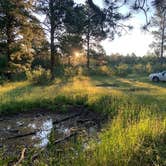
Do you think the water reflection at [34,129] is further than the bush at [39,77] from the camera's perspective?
No

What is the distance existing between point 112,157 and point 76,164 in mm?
752

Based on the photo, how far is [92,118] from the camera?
1354cm

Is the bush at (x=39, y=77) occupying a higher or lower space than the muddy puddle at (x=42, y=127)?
higher

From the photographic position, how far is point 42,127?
40.2 feet

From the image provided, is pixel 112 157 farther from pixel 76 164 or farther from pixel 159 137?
pixel 159 137

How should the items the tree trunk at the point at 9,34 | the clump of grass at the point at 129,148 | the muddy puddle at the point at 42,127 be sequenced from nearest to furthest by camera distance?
1. the clump of grass at the point at 129,148
2. the muddy puddle at the point at 42,127
3. the tree trunk at the point at 9,34

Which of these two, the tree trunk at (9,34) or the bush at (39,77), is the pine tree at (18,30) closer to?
the tree trunk at (9,34)

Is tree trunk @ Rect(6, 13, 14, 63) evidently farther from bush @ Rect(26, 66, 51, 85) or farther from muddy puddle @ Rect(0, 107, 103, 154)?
muddy puddle @ Rect(0, 107, 103, 154)

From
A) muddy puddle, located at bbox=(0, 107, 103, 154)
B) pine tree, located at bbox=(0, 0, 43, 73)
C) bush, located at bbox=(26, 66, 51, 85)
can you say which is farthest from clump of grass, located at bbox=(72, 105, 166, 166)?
pine tree, located at bbox=(0, 0, 43, 73)

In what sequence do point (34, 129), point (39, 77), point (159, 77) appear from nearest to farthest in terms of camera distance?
1. point (34, 129)
2. point (39, 77)
3. point (159, 77)

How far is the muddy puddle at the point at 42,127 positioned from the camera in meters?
10.2

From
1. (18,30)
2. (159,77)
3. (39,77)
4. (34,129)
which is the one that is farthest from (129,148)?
(159,77)

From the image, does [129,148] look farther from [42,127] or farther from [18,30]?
[18,30]

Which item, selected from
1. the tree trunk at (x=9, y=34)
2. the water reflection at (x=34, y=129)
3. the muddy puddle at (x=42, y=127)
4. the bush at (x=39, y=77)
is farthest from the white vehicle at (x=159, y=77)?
the water reflection at (x=34, y=129)
